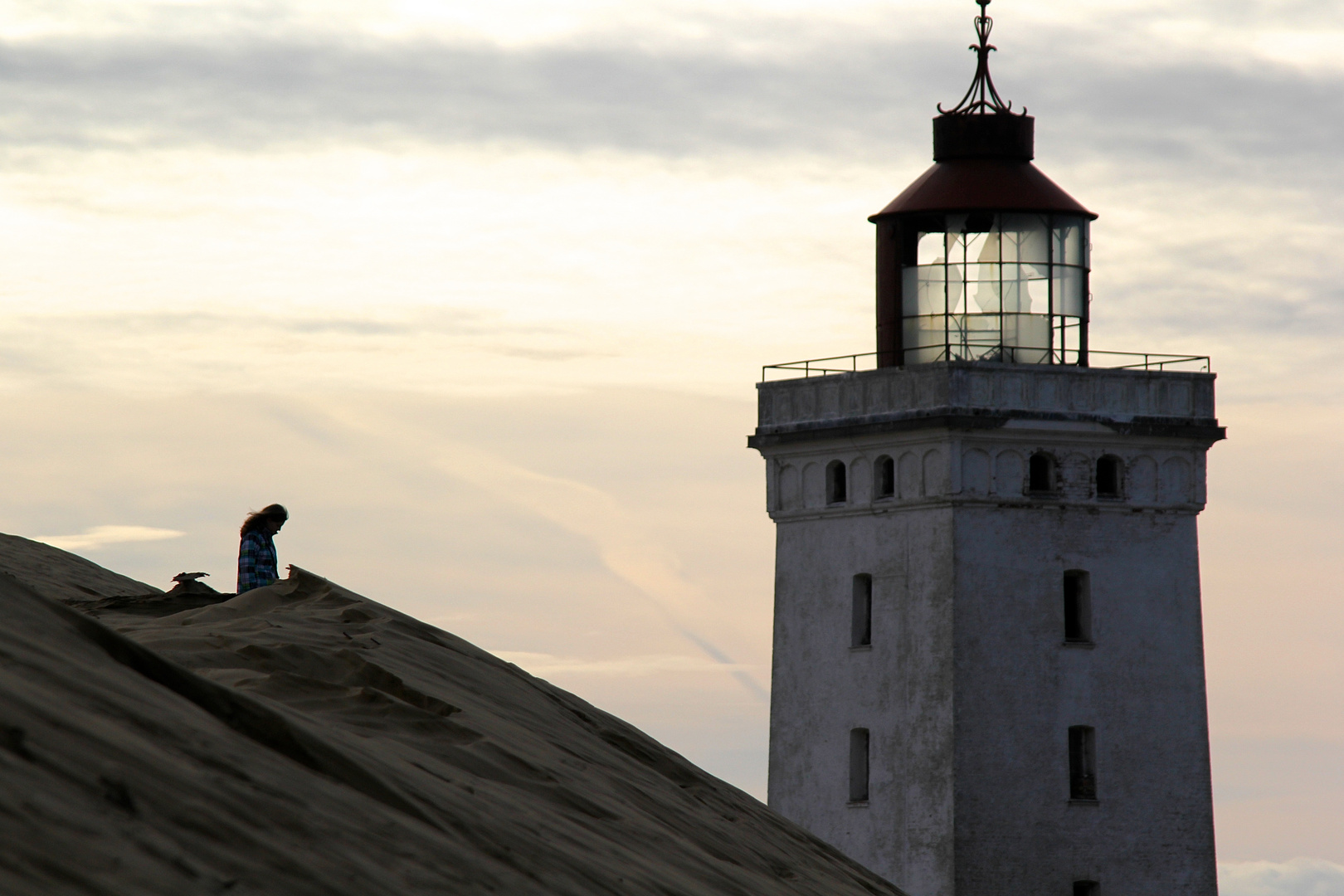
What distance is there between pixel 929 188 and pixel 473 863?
99.4 feet

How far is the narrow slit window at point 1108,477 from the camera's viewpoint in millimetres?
38375

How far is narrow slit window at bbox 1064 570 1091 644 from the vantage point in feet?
124

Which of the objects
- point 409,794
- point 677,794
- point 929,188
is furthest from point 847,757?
point 409,794

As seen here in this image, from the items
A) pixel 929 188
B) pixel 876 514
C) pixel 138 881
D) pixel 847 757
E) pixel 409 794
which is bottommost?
pixel 138 881

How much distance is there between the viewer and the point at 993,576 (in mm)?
37344

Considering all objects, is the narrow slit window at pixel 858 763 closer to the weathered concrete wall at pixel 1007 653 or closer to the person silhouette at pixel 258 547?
the weathered concrete wall at pixel 1007 653

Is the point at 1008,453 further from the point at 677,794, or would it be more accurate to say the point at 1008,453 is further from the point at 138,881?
the point at 138,881

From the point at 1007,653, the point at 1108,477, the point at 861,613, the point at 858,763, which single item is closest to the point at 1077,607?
the point at 1007,653

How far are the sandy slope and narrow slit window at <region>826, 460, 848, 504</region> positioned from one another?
23426 mm

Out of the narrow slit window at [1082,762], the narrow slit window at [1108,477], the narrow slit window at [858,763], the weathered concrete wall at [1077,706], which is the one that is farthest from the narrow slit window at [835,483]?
the narrow slit window at [1082,762]

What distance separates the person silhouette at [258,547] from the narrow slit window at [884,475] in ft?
70.8

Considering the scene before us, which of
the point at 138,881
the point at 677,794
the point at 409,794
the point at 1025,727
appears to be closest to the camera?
the point at 138,881

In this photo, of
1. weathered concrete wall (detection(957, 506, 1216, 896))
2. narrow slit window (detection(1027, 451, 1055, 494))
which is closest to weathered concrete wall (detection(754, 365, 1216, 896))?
weathered concrete wall (detection(957, 506, 1216, 896))

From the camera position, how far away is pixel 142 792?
8.88 m
